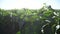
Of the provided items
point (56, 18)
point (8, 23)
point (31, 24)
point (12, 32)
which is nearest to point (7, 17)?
point (8, 23)

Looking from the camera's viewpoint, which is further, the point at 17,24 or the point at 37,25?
the point at 17,24

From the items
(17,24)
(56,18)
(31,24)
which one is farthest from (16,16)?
(56,18)

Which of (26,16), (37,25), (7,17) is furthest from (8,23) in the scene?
(37,25)

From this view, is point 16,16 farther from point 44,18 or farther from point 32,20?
point 44,18

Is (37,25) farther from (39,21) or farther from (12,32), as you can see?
(12,32)

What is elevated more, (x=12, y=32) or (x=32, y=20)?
(x=32, y=20)

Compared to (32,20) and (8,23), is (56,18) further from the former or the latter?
(8,23)

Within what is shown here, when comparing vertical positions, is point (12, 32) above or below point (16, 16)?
below

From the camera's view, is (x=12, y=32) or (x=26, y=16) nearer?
(x=26, y=16)
